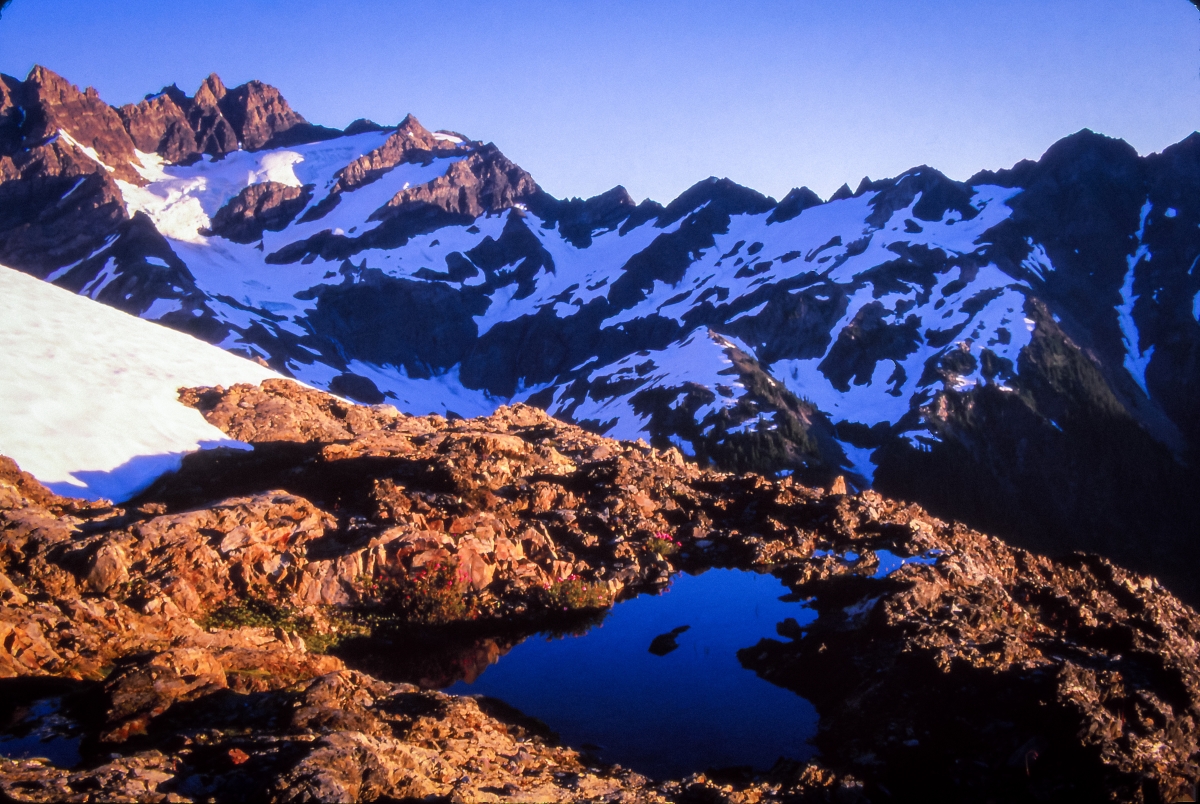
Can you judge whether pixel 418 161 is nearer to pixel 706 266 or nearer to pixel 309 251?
pixel 309 251

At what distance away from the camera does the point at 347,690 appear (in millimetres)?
8109

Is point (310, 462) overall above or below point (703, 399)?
below

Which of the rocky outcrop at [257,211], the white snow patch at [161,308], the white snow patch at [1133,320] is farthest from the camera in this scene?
the rocky outcrop at [257,211]

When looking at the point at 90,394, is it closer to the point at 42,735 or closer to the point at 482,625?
the point at 482,625

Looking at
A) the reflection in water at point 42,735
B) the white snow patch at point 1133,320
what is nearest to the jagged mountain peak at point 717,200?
the white snow patch at point 1133,320

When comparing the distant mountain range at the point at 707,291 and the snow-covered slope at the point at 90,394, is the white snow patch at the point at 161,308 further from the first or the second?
the snow-covered slope at the point at 90,394

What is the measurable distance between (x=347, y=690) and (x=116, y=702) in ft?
7.32

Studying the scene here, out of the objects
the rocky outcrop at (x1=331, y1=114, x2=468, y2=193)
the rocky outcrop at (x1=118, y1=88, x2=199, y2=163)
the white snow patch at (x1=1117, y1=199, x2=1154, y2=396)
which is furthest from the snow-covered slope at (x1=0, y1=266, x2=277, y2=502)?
the rocky outcrop at (x1=118, y1=88, x2=199, y2=163)

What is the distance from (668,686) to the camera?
1075 cm

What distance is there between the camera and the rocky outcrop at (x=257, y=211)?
141125mm

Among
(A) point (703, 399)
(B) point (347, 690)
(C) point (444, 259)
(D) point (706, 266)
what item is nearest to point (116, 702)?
(B) point (347, 690)

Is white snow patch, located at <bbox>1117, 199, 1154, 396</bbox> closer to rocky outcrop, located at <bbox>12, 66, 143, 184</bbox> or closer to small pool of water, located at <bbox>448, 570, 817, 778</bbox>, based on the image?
small pool of water, located at <bbox>448, 570, 817, 778</bbox>

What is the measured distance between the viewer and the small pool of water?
29.7 ft

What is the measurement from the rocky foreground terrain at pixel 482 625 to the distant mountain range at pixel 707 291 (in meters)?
36.5
